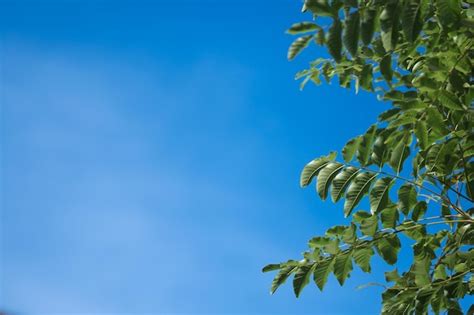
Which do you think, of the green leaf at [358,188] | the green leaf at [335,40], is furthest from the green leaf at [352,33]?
the green leaf at [358,188]

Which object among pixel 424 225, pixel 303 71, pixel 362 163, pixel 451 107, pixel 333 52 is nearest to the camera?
pixel 333 52

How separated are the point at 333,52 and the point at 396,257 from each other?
51.1 inches

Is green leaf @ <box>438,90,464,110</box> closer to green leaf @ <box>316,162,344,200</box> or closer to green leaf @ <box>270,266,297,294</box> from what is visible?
green leaf @ <box>316,162,344,200</box>

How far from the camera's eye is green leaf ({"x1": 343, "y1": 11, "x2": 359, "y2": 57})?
175cm

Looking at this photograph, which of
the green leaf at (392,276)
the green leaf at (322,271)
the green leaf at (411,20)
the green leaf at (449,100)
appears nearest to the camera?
the green leaf at (411,20)

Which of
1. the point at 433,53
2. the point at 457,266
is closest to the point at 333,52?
the point at 433,53

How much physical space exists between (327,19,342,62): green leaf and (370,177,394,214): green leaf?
0.87 m

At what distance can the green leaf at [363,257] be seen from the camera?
2.53m

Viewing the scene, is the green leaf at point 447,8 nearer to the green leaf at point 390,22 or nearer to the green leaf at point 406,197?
the green leaf at point 390,22

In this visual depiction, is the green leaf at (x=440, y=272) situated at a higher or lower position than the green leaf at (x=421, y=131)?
lower

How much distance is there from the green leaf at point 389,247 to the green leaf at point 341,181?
328mm

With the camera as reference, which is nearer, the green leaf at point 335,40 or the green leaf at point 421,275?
the green leaf at point 335,40

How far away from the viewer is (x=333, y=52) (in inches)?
69.4

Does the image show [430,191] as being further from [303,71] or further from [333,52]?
[333,52]
